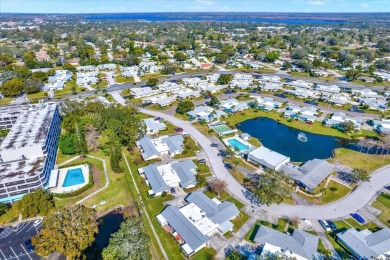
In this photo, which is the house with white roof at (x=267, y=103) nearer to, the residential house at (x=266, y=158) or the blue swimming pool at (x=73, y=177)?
the residential house at (x=266, y=158)

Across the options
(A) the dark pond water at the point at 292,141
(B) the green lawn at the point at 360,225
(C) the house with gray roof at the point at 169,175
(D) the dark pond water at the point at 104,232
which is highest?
(C) the house with gray roof at the point at 169,175

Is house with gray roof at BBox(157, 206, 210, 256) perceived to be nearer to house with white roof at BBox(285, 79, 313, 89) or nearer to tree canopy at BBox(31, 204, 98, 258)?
tree canopy at BBox(31, 204, 98, 258)

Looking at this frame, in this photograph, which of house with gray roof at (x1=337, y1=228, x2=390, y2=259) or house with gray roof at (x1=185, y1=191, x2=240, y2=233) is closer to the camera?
house with gray roof at (x1=337, y1=228, x2=390, y2=259)

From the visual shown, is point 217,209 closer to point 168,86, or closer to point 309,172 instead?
point 309,172

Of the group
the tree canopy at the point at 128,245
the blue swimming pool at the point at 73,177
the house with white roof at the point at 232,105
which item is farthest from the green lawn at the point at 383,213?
the blue swimming pool at the point at 73,177

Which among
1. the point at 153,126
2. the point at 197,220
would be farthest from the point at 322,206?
the point at 153,126

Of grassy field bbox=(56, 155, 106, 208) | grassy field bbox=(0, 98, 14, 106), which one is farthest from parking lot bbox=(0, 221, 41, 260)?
grassy field bbox=(0, 98, 14, 106)
